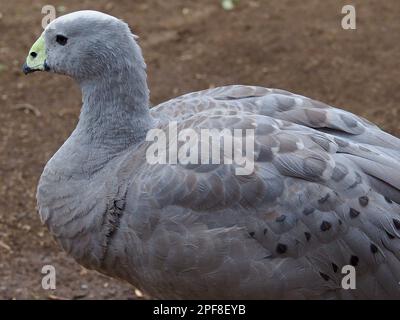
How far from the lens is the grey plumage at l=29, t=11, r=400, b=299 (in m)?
3.81

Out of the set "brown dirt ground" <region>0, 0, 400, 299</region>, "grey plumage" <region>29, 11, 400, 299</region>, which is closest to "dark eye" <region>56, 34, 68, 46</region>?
"grey plumage" <region>29, 11, 400, 299</region>

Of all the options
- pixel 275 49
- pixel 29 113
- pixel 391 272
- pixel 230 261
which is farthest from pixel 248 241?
pixel 275 49

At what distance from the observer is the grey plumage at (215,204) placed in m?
3.81

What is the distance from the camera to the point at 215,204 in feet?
12.6

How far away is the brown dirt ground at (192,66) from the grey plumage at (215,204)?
1308 millimetres

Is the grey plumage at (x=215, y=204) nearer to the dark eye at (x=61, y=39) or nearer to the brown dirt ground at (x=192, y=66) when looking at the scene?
the dark eye at (x=61, y=39)

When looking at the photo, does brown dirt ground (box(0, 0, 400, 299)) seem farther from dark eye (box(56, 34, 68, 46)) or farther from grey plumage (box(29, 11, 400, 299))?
dark eye (box(56, 34, 68, 46))

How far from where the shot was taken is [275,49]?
759 centimetres

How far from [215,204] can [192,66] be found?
378cm

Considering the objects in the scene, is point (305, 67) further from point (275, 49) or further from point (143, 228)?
point (143, 228)

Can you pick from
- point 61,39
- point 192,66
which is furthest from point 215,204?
point 192,66

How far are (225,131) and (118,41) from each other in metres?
0.70

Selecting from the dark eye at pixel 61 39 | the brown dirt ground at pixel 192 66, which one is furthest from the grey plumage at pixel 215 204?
the brown dirt ground at pixel 192 66
